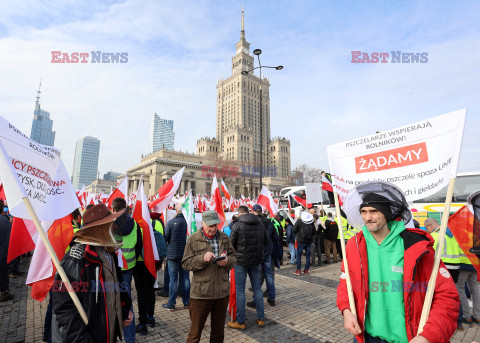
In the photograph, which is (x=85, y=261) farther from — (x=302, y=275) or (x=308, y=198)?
(x=308, y=198)

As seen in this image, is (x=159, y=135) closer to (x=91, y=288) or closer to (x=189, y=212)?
(x=189, y=212)

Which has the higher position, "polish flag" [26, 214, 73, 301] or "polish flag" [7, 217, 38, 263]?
"polish flag" [7, 217, 38, 263]

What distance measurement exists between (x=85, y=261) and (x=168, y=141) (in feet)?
658

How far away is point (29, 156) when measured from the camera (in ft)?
9.28

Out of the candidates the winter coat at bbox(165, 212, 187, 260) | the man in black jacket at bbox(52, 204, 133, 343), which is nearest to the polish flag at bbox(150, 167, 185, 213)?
the winter coat at bbox(165, 212, 187, 260)

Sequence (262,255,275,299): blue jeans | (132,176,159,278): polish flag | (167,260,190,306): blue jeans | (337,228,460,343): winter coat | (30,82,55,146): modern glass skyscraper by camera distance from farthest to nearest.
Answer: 1. (30,82,55,146): modern glass skyscraper
2. (262,255,275,299): blue jeans
3. (167,260,190,306): blue jeans
4. (132,176,159,278): polish flag
5. (337,228,460,343): winter coat

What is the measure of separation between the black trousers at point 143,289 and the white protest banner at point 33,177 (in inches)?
75.5

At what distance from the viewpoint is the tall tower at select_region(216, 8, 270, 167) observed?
354 ft

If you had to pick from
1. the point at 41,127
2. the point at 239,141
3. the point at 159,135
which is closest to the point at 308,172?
the point at 239,141

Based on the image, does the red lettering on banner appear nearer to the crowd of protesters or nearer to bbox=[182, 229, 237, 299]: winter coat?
the crowd of protesters

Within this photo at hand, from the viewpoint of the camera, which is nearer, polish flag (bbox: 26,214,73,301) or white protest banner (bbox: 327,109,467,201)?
white protest banner (bbox: 327,109,467,201)

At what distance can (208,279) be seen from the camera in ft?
11.1

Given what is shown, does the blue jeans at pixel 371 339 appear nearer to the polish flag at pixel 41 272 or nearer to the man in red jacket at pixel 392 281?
the man in red jacket at pixel 392 281

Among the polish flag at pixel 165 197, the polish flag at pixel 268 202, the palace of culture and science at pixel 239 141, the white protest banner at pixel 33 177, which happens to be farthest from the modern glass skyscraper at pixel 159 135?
the white protest banner at pixel 33 177
